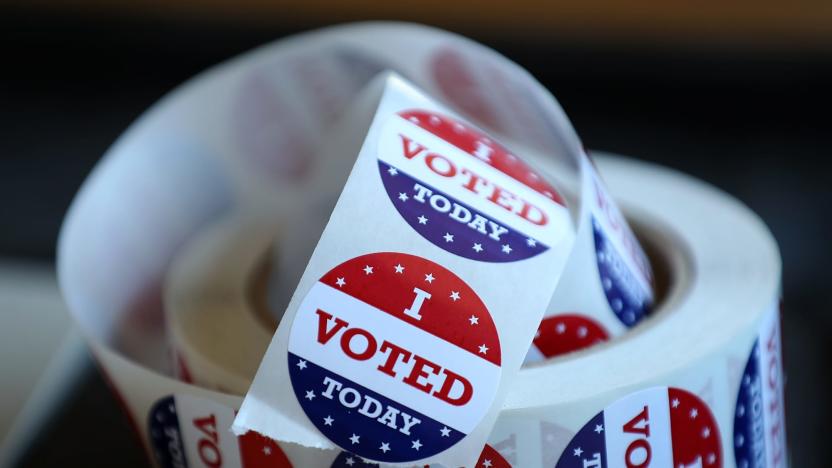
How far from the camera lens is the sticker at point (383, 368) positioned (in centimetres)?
52

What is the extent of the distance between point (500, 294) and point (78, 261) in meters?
0.33

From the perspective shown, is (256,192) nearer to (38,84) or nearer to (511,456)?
(511,456)

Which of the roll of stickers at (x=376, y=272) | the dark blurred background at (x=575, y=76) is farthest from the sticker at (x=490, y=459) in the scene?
the dark blurred background at (x=575, y=76)

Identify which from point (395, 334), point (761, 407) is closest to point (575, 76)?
point (761, 407)

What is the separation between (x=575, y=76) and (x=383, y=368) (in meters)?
1.10

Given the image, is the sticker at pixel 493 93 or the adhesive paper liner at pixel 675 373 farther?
the sticker at pixel 493 93

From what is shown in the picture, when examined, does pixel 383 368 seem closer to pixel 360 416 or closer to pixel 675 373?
pixel 360 416

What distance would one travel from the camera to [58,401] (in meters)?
0.88

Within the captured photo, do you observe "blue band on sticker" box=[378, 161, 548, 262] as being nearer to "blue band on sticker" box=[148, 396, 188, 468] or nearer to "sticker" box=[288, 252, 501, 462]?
"sticker" box=[288, 252, 501, 462]

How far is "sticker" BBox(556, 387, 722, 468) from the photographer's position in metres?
0.55

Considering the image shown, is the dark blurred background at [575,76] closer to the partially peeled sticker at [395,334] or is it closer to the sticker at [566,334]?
the sticker at [566,334]

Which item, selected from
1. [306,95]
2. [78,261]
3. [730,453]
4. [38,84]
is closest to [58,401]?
[78,261]

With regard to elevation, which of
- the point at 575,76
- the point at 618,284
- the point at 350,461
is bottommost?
the point at 350,461

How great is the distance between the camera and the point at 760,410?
0.62 metres
